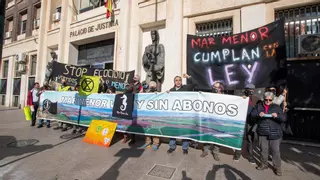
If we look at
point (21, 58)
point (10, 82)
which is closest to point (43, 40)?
point (21, 58)

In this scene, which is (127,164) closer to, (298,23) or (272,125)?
(272,125)

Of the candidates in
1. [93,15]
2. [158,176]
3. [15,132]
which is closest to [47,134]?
[15,132]

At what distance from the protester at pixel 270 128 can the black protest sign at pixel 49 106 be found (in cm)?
667

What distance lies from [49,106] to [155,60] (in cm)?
462

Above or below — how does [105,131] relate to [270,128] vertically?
below

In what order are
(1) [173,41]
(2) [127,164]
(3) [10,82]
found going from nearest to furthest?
(2) [127,164] < (1) [173,41] < (3) [10,82]

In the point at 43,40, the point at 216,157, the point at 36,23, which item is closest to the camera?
the point at 216,157

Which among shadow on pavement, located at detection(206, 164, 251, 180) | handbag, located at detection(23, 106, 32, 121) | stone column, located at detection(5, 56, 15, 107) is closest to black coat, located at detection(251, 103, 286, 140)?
shadow on pavement, located at detection(206, 164, 251, 180)

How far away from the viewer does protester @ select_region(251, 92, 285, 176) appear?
11.2 feet

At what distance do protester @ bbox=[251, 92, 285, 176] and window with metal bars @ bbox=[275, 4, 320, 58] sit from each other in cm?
331

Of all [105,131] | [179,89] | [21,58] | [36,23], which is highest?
[36,23]

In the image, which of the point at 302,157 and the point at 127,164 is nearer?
the point at 127,164

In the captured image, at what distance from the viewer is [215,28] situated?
23.5ft

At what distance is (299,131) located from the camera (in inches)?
219
